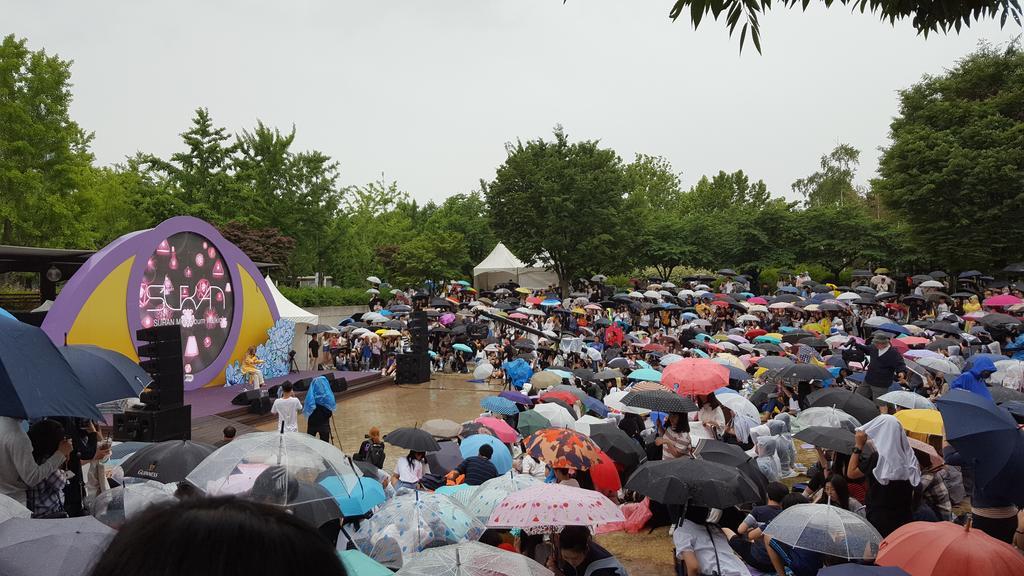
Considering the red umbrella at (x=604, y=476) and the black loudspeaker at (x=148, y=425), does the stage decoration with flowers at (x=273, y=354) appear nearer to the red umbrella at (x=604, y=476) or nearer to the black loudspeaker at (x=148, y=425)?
the black loudspeaker at (x=148, y=425)

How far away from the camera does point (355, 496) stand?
20.6ft

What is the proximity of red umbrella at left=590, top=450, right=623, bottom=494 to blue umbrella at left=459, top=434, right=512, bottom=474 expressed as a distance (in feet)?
4.43

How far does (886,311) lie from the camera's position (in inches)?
976

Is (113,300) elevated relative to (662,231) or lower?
lower

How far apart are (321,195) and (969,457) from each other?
40.5m

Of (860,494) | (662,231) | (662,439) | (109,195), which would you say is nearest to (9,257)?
(662,439)

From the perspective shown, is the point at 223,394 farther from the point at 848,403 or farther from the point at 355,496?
the point at 848,403

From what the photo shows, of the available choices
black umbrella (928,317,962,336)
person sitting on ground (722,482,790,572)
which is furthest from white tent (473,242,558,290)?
person sitting on ground (722,482,790,572)

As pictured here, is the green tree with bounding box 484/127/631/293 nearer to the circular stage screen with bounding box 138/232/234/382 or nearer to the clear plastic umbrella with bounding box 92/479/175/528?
the circular stage screen with bounding box 138/232/234/382

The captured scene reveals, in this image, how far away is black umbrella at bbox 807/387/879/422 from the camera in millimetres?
9000

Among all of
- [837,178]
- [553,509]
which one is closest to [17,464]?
[553,509]

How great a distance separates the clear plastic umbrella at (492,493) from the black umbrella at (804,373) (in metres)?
6.60

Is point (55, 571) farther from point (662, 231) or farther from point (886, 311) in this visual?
point (662, 231)

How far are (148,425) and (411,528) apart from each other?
244 inches
